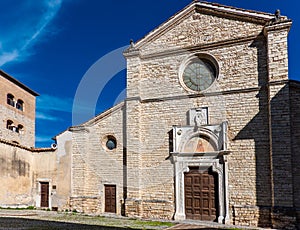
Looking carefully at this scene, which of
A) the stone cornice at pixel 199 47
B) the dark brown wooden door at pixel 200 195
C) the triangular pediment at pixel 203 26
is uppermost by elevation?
the triangular pediment at pixel 203 26

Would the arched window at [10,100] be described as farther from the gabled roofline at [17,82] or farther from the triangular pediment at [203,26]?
the triangular pediment at [203,26]

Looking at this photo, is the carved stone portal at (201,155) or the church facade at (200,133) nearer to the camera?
the church facade at (200,133)

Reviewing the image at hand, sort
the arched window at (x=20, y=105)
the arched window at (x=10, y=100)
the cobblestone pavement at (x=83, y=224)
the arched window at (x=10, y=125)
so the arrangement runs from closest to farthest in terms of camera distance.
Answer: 1. the cobblestone pavement at (x=83, y=224)
2. the arched window at (x=10, y=125)
3. the arched window at (x=10, y=100)
4. the arched window at (x=20, y=105)

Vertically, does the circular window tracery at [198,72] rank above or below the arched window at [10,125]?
above

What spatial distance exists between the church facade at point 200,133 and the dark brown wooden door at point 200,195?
0.04m

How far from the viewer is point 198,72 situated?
12.1m

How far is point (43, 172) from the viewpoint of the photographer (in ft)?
47.9

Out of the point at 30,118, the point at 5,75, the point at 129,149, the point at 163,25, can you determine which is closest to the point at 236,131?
the point at 129,149

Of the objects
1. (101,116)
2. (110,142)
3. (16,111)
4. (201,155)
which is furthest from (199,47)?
(16,111)

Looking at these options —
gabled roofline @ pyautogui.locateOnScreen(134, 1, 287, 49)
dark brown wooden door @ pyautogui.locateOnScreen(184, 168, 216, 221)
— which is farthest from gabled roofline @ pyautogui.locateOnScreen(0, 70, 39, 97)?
dark brown wooden door @ pyautogui.locateOnScreen(184, 168, 216, 221)

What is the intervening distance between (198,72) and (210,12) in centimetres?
245

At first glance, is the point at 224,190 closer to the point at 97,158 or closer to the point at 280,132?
the point at 280,132

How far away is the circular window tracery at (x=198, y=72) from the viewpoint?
11.9 meters

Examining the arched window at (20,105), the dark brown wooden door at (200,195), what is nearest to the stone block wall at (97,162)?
the dark brown wooden door at (200,195)
